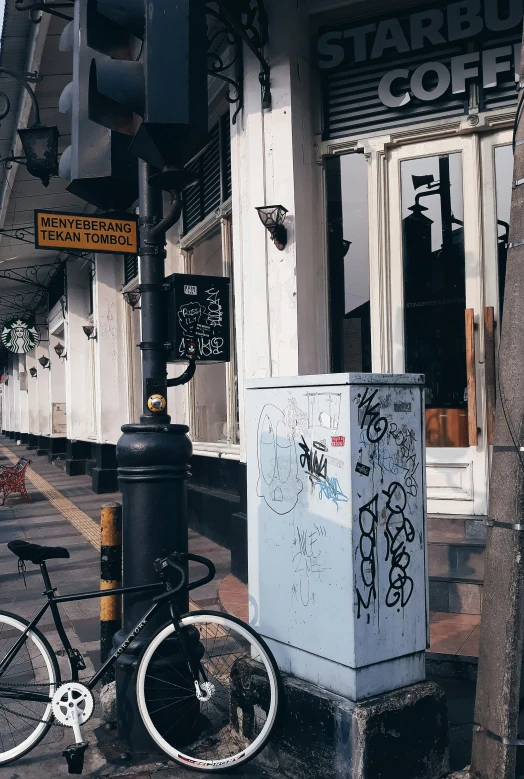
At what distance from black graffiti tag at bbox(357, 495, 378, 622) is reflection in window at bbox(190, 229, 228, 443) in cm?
573

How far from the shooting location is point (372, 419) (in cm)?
318

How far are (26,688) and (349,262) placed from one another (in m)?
4.48

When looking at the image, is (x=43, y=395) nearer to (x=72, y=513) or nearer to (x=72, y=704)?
(x=72, y=513)

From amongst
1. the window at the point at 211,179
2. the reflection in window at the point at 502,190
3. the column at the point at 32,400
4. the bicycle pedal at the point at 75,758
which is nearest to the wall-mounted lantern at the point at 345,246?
the reflection in window at the point at 502,190

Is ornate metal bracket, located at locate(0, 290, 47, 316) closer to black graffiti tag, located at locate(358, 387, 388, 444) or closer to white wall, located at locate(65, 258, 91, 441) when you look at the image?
white wall, located at locate(65, 258, 91, 441)

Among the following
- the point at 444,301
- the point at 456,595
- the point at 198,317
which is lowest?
the point at 456,595

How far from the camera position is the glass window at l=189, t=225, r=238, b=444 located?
28.7 ft

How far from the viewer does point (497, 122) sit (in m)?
6.00

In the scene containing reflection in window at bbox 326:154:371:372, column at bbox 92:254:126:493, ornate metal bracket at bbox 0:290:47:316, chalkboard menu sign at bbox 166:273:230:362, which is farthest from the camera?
ornate metal bracket at bbox 0:290:47:316

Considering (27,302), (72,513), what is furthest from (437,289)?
(27,302)

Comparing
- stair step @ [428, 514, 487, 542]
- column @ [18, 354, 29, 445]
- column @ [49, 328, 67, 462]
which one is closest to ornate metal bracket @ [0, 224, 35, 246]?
column @ [49, 328, 67, 462]

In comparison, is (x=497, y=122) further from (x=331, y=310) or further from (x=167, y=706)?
(x=167, y=706)

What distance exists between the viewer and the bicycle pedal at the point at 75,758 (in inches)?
131

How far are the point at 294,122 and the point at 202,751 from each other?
4988 mm
